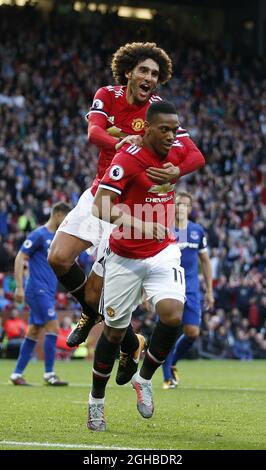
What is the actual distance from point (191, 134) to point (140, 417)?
2480 cm

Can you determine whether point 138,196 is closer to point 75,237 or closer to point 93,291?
point 75,237

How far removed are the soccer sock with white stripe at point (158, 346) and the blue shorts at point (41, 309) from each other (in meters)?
6.31

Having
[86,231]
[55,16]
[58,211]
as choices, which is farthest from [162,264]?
[55,16]

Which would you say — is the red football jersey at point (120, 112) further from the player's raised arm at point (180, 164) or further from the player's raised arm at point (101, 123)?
the player's raised arm at point (180, 164)

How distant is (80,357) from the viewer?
2425 centimetres

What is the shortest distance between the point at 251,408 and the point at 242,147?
2413 centimetres

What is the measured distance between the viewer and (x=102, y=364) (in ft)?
30.0

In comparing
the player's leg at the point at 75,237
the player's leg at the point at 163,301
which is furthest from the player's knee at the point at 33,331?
the player's leg at the point at 163,301

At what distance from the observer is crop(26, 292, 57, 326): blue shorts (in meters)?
15.4

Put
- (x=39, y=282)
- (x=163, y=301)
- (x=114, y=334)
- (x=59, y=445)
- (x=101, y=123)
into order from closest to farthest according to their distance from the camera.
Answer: (x=59, y=445) → (x=163, y=301) → (x=114, y=334) → (x=101, y=123) → (x=39, y=282)

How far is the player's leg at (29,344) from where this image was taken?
15.1 metres

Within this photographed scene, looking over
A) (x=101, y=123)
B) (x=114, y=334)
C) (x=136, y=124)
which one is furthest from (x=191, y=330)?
(x=114, y=334)

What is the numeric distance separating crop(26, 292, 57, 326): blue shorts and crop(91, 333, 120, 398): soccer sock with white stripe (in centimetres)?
633

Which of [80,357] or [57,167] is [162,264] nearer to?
[80,357]
